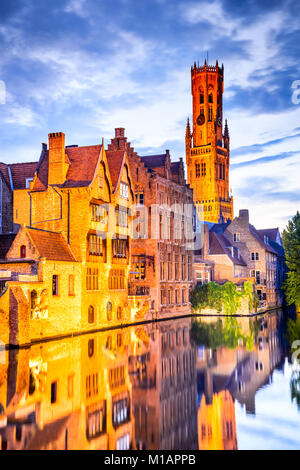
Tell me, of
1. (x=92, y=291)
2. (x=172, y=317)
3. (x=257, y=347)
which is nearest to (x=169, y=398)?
(x=257, y=347)

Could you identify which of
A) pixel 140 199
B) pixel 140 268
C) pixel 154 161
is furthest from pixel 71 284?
pixel 154 161

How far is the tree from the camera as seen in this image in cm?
6569

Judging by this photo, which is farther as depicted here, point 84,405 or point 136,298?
point 136,298

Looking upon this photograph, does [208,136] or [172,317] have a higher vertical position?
[208,136]

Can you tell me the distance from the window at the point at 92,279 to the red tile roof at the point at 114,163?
9989 mm

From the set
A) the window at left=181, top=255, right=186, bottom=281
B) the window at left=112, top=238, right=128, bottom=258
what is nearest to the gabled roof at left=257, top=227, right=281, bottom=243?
the window at left=181, top=255, right=186, bottom=281

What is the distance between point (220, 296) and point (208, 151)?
396ft

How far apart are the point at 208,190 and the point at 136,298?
131 metres

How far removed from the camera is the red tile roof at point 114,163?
54031 millimetres

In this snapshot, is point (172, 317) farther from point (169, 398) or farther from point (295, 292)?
point (169, 398)

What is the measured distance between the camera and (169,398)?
20.8 meters

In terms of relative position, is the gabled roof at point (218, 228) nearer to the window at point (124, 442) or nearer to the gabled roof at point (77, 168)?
the gabled roof at point (77, 168)
